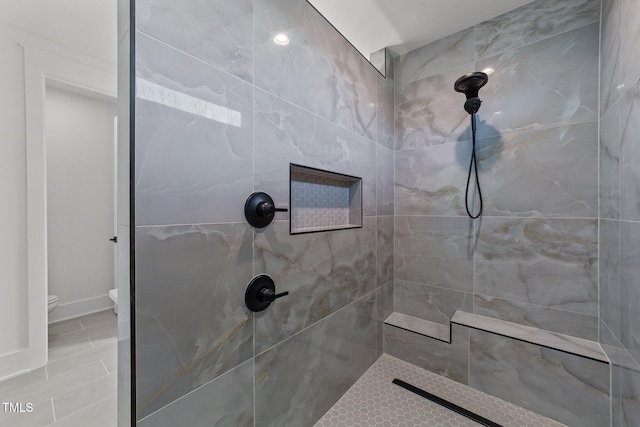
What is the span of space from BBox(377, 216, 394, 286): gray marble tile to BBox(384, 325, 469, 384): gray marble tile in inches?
14.9

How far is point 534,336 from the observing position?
1.43 meters

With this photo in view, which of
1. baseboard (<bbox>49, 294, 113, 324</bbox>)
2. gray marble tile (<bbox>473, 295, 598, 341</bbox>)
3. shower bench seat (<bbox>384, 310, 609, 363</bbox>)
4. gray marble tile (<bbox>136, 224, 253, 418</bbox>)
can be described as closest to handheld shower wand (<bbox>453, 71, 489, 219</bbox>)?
gray marble tile (<bbox>473, 295, 598, 341</bbox>)

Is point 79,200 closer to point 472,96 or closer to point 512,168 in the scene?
point 472,96

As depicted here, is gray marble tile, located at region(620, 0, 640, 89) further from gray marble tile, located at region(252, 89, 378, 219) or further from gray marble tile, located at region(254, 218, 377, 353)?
gray marble tile, located at region(254, 218, 377, 353)

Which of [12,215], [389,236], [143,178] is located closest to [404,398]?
[389,236]

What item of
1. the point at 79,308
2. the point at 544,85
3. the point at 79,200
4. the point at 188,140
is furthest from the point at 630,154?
the point at 79,308

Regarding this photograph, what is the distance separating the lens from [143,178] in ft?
2.26

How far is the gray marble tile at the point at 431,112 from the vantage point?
1718mm

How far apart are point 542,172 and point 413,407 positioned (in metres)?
1.55

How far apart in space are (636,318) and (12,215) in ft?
11.6

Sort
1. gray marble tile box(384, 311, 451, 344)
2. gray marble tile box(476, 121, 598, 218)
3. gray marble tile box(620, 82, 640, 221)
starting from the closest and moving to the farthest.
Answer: gray marble tile box(620, 82, 640, 221) < gray marble tile box(476, 121, 598, 218) < gray marble tile box(384, 311, 451, 344)

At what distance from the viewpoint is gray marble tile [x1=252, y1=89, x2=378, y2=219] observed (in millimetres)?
996

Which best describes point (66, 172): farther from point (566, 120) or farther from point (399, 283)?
point (566, 120)

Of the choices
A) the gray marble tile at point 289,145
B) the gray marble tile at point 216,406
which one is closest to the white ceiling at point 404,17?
the gray marble tile at point 289,145
